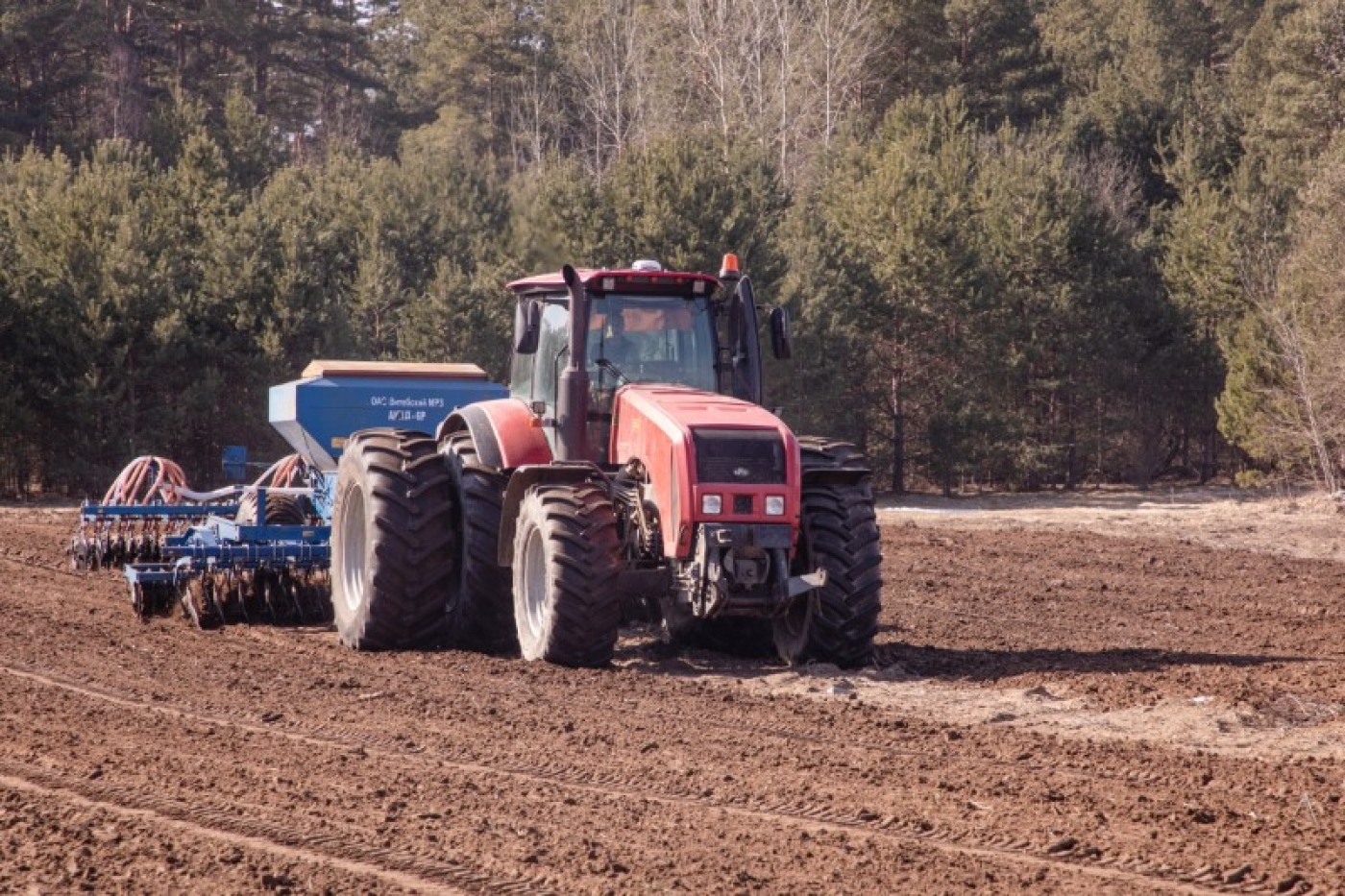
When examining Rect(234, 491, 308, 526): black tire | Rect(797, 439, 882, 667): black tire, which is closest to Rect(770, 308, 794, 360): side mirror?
Rect(797, 439, 882, 667): black tire

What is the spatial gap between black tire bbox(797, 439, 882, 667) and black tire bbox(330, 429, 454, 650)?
2387 millimetres

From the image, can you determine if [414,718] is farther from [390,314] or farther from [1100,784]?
[390,314]

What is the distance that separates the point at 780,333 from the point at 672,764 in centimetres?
401

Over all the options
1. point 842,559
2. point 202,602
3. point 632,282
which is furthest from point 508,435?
point 202,602

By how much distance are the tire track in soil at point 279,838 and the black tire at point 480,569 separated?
4.06 meters

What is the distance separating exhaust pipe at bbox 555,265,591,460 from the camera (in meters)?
10.3

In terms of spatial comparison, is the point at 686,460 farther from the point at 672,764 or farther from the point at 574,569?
the point at 672,764

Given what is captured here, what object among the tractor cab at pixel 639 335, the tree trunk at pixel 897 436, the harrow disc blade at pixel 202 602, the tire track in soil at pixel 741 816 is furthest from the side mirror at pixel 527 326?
the tree trunk at pixel 897 436

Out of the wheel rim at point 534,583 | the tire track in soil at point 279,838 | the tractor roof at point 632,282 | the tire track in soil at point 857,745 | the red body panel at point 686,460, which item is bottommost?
the tire track in soil at point 857,745

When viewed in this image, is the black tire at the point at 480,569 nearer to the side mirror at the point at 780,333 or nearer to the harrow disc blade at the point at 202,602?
the side mirror at the point at 780,333

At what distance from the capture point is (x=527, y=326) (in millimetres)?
10602

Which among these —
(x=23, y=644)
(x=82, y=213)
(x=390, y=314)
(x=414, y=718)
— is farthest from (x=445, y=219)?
(x=414, y=718)

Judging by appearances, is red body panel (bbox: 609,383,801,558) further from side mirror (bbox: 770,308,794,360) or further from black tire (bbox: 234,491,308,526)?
black tire (bbox: 234,491,308,526)

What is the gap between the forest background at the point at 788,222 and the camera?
28.5 meters
